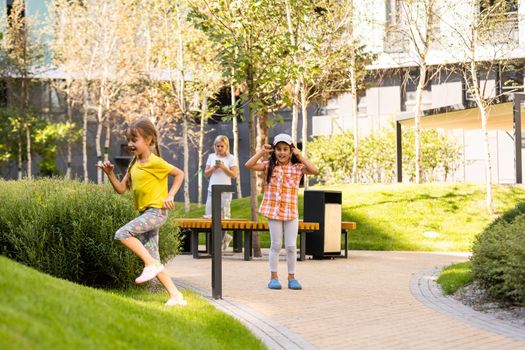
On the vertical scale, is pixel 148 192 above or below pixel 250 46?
below

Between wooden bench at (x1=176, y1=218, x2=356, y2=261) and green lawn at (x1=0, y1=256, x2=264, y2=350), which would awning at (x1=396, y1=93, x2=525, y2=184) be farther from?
green lawn at (x1=0, y1=256, x2=264, y2=350)

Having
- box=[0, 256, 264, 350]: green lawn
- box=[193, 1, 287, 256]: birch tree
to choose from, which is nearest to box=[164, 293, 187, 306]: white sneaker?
box=[0, 256, 264, 350]: green lawn

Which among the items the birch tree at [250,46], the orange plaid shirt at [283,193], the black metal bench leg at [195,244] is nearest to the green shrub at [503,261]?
the orange plaid shirt at [283,193]

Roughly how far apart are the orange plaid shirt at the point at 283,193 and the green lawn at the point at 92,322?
288 centimetres

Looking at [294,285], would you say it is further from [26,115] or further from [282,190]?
[26,115]

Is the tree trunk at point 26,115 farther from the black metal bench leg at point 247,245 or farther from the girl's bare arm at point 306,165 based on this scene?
the girl's bare arm at point 306,165

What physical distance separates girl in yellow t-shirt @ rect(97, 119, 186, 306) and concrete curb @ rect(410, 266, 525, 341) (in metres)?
2.78

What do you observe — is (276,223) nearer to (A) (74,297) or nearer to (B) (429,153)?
(A) (74,297)

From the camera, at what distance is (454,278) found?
12.9 metres

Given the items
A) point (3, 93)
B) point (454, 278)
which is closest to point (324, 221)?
point (454, 278)

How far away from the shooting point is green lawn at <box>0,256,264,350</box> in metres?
5.22

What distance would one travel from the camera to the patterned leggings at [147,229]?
9117 mm

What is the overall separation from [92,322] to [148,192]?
3.19 m

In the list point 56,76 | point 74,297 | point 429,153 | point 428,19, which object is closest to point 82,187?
point 74,297
